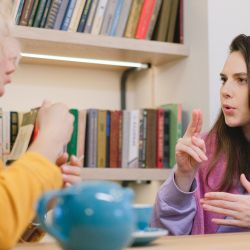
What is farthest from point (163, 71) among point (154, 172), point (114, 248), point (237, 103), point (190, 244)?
point (114, 248)

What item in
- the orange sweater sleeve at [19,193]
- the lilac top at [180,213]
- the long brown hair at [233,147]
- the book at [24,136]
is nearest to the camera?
the orange sweater sleeve at [19,193]

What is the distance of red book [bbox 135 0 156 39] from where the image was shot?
2.11 metres

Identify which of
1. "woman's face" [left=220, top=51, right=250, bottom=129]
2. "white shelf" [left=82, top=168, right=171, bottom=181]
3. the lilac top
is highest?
"woman's face" [left=220, top=51, right=250, bottom=129]

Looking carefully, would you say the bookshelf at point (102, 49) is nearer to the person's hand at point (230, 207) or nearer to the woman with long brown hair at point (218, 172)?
the woman with long brown hair at point (218, 172)

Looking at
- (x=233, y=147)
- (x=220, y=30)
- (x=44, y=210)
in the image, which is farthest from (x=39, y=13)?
(x=44, y=210)

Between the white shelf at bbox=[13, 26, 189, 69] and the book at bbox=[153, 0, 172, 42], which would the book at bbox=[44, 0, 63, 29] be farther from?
the book at bbox=[153, 0, 172, 42]

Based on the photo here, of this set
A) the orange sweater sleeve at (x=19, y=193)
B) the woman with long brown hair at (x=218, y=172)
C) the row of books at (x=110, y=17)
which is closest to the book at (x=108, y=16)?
the row of books at (x=110, y=17)

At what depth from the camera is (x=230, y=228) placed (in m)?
1.43

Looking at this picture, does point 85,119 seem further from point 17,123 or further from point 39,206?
point 39,206

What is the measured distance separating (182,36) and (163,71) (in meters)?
0.20

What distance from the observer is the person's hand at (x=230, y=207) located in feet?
4.23

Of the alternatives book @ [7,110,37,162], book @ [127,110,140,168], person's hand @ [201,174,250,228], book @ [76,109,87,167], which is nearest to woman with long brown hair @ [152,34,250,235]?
person's hand @ [201,174,250,228]

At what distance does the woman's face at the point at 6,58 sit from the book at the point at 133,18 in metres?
1.20

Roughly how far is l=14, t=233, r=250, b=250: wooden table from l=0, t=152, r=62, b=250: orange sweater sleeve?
0.60ft
